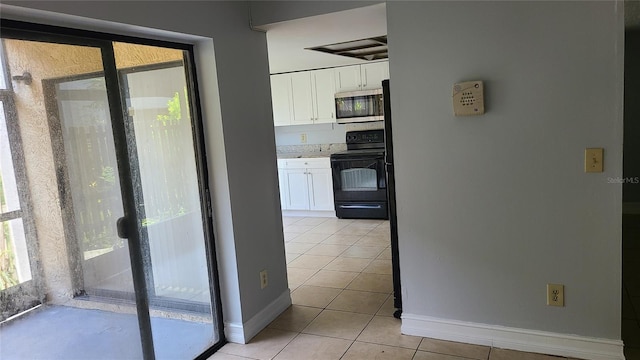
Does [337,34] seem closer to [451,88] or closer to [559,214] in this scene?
[451,88]

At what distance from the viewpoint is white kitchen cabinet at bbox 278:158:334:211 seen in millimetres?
6277

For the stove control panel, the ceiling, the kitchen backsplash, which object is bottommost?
the kitchen backsplash

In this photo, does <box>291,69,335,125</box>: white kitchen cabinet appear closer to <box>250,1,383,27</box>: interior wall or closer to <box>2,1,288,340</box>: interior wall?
<box>2,1,288,340</box>: interior wall

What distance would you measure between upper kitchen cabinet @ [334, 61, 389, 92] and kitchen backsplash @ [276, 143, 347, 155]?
951mm

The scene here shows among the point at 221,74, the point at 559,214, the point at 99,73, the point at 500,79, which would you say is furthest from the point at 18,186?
the point at 559,214

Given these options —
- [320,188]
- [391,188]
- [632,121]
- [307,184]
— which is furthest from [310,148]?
[632,121]

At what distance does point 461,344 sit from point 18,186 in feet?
8.05

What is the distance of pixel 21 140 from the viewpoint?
1.87 m

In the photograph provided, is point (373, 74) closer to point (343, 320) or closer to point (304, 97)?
point (304, 97)

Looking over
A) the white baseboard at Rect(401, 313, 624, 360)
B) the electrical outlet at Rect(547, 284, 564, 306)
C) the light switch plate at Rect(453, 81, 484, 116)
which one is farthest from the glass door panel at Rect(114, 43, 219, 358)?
the electrical outlet at Rect(547, 284, 564, 306)

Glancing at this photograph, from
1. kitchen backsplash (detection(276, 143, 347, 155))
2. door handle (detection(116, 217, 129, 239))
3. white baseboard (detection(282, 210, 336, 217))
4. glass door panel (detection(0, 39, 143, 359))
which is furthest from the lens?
kitchen backsplash (detection(276, 143, 347, 155))

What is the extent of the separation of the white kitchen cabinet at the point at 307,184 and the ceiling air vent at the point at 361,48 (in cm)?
161

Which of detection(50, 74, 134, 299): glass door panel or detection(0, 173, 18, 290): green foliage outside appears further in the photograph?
detection(50, 74, 134, 299): glass door panel

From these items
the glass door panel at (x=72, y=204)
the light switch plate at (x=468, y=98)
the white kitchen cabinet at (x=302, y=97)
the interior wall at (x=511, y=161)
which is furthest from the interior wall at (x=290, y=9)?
the white kitchen cabinet at (x=302, y=97)
